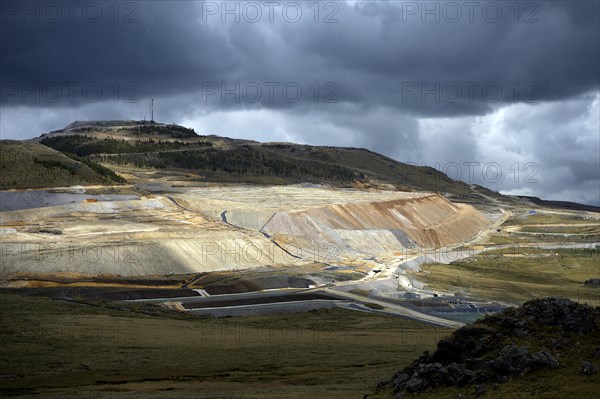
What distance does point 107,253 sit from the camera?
297 feet

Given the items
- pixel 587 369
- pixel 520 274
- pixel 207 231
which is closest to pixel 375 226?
pixel 207 231

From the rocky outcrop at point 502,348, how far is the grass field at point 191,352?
4.14 metres

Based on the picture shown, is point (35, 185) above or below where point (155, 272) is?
above

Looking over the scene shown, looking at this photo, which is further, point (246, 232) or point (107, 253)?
point (246, 232)

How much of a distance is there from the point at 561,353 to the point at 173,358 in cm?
2572

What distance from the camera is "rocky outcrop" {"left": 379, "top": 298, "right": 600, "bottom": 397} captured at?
30.4m

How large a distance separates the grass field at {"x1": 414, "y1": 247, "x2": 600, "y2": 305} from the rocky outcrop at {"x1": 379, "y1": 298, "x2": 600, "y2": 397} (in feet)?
156

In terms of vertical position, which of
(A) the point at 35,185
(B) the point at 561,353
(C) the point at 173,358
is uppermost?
(A) the point at 35,185

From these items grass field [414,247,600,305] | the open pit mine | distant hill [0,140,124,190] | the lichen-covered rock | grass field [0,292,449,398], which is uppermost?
distant hill [0,140,124,190]

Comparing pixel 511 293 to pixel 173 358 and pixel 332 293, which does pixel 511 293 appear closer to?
pixel 332 293

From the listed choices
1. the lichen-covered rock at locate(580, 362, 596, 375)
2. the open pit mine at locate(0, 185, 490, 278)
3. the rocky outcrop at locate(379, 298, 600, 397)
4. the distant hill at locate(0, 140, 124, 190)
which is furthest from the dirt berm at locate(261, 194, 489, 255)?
the lichen-covered rock at locate(580, 362, 596, 375)

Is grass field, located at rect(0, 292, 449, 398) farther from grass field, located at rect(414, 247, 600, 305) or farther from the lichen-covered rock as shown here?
grass field, located at rect(414, 247, 600, 305)

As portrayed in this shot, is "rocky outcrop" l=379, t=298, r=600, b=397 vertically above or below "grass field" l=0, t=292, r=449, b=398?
above

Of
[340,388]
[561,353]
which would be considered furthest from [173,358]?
[561,353]
